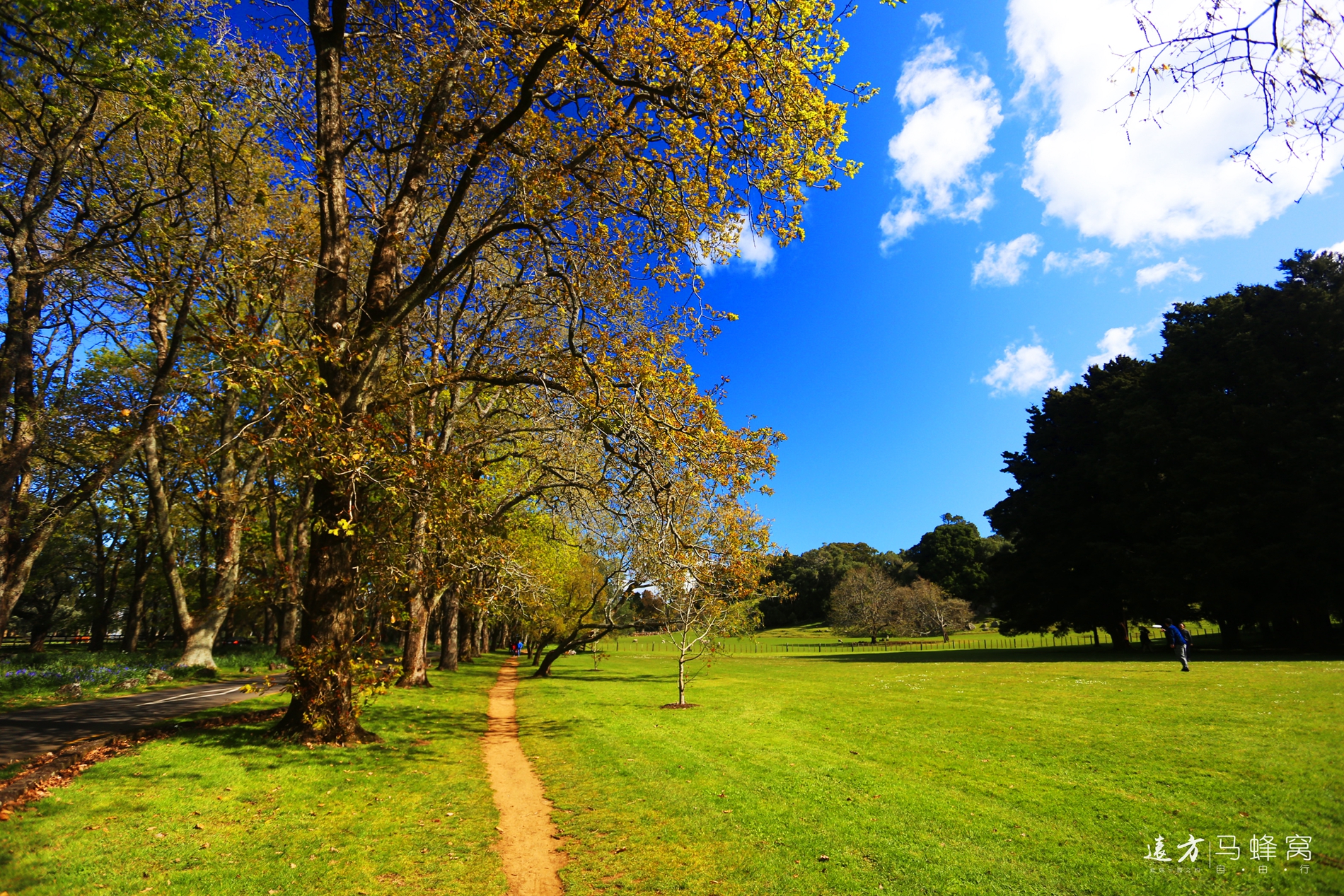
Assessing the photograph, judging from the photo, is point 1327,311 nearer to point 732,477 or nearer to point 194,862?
point 732,477

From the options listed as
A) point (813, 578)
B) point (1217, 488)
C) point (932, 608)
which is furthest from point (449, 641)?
point (813, 578)

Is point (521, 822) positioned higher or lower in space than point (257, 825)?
lower

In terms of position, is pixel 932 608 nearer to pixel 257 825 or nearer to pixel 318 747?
pixel 318 747

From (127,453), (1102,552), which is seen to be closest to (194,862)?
(127,453)

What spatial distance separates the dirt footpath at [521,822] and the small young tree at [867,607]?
62.9 m

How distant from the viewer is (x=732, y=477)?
10164mm

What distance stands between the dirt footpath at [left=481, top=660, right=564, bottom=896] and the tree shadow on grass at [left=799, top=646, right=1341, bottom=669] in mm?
27217

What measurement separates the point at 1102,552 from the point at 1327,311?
16.3 meters

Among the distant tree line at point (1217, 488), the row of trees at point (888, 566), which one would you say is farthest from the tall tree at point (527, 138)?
the row of trees at point (888, 566)

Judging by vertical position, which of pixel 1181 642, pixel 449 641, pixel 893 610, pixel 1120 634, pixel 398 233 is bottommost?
pixel 893 610

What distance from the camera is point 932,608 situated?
226 ft

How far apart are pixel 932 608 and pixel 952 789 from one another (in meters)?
66.2

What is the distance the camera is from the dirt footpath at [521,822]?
6258 millimetres

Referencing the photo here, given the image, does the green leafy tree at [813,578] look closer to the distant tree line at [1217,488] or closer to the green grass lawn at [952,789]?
the distant tree line at [1217,488]
